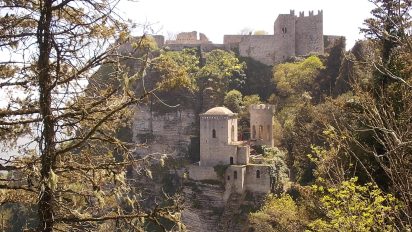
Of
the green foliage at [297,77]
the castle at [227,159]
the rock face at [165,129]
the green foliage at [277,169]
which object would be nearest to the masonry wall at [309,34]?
the green foliage at [297,77]

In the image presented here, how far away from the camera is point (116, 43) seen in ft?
23.5

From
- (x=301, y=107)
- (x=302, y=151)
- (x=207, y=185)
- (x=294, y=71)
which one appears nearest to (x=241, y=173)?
(x=207, y=185)

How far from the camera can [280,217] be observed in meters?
25.5

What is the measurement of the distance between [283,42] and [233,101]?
11.4m

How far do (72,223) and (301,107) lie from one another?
31.2 metres

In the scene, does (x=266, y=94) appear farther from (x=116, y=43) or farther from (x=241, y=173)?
(x=116, y=43)

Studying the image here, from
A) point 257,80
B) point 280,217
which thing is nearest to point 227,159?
point 280,217

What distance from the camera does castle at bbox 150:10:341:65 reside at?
162 ft

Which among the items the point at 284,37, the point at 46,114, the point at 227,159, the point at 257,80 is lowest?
the point at 227,159

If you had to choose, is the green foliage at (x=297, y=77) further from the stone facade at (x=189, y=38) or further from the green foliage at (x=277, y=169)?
the stone facade at (x=189, y=38)

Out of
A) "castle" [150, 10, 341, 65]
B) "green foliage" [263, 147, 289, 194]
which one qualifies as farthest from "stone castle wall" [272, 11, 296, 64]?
"green foliage" [263, 147, 289, 194]

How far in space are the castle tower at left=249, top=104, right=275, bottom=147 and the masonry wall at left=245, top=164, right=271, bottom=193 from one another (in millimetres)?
4744

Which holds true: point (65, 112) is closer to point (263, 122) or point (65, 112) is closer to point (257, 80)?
point (263, 122)

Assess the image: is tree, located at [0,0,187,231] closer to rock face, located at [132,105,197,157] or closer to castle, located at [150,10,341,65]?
rock face, located at [132,105,197,157]
